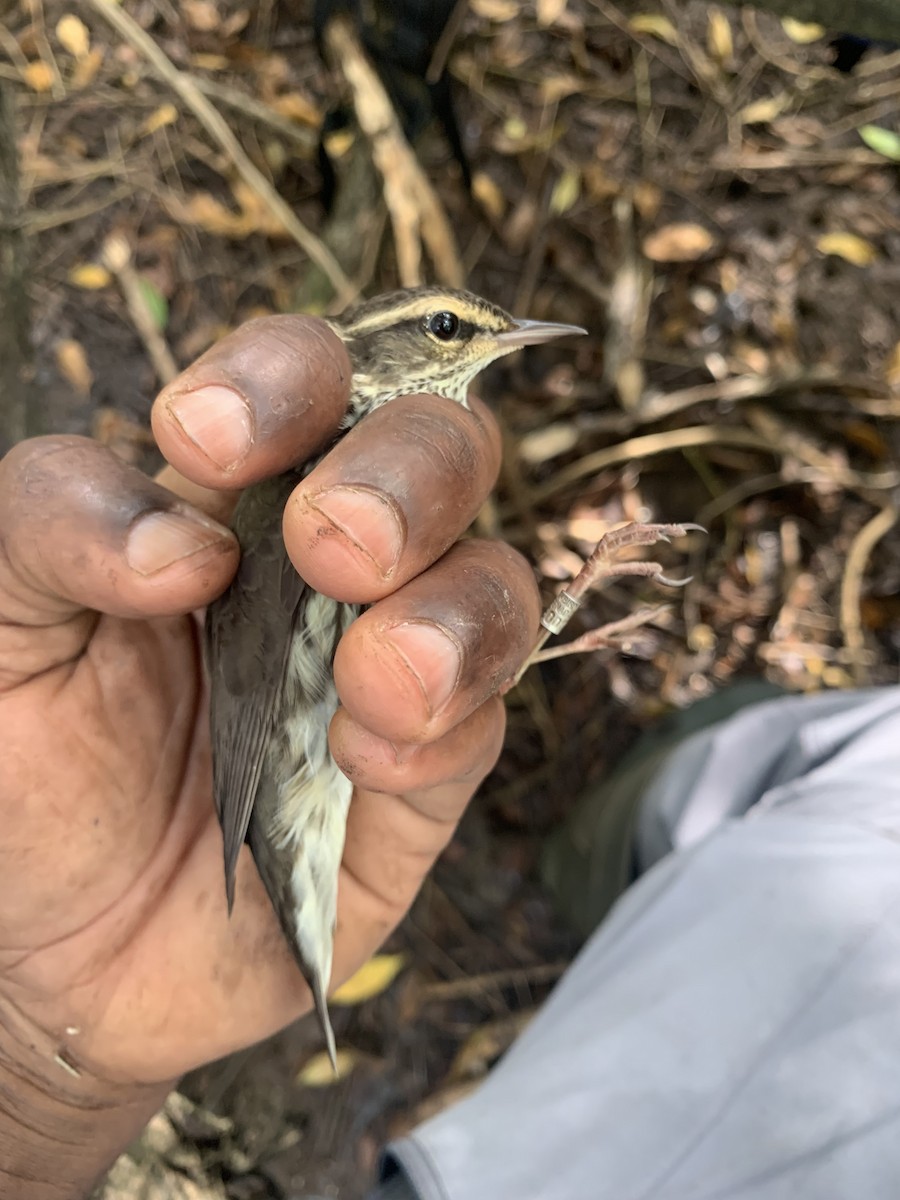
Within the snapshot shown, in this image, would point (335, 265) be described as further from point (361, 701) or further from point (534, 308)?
point (361, 701)

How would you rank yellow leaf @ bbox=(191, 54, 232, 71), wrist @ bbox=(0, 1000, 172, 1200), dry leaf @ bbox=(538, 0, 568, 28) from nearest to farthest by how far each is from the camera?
wrist @ bbox=(0, 1000, 172, 1200) < yellow leaf @ bbox=(191, 54, 232, 71) < dry leaf @ bbox=(538, 0, 568, 28)

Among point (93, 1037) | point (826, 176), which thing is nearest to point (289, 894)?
point (93, 1037)

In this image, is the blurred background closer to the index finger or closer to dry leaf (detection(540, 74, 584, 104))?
dry leaf (detection(540, 74, 584, 104))

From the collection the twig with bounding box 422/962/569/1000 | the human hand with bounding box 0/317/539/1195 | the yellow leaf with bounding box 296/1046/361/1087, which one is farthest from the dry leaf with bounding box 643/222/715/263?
the yellow leaf with bounding box 296/1046/361/1087

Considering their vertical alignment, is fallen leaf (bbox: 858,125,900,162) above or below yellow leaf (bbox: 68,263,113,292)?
below

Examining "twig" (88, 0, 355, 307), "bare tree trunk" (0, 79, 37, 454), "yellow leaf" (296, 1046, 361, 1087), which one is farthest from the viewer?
"yellow leaf" (296, 1046, 361, 1087)

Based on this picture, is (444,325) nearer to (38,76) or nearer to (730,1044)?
(730,1044)

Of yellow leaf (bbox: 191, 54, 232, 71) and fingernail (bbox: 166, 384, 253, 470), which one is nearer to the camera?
fingernail (bbox: 166, 384, 253, 470)

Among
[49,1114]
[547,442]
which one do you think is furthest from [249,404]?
[547,442]
